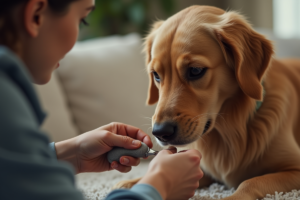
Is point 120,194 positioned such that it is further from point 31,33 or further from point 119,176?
point 119,176

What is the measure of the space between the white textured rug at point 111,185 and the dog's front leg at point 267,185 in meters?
0.03

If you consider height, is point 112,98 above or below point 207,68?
below

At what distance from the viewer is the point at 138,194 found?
2.46 ft

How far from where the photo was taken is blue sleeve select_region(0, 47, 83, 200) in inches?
24.6

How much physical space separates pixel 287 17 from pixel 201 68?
331cm

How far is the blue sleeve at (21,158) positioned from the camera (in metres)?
0.62

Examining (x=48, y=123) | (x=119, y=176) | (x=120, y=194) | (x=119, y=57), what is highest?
(x=120, y=194)

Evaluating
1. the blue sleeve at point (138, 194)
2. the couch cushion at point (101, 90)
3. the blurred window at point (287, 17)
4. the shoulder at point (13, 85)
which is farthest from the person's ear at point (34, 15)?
the blurred window at point (287, 17)

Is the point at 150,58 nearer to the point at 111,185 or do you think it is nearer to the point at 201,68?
the point at 201,68

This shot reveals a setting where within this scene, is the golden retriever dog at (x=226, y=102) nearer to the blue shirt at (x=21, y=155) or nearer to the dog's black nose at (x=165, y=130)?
the dog's black nose at (x=165, y=130)

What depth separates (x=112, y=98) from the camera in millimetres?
2311

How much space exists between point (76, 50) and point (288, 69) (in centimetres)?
139

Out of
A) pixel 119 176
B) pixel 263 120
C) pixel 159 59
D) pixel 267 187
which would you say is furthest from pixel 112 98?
pixel 267 187

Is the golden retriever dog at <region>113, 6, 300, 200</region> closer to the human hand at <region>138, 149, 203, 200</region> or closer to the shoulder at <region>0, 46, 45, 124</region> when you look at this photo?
the human hand at <region>138, 149, 203, 200</region>
